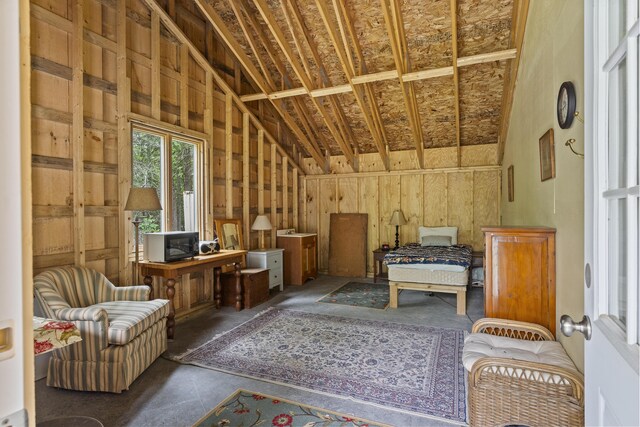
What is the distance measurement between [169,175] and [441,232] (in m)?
4.71

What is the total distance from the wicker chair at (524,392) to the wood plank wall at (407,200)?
4588 mm

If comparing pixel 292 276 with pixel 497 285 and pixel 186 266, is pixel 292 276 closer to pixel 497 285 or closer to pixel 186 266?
pixel 186 266

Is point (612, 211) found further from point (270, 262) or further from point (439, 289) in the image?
point (270, 262)

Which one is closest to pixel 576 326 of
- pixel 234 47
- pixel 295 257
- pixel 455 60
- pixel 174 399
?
pixel 174 399

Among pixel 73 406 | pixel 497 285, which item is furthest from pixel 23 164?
pixel 497 285

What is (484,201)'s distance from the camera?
6109mm

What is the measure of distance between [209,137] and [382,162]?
11.9ft

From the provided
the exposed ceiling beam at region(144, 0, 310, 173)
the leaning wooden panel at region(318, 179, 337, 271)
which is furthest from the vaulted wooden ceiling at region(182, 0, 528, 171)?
the leaning wooden panel at region(318, 179, 337, 271)

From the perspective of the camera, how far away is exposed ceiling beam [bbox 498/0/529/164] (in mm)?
3350

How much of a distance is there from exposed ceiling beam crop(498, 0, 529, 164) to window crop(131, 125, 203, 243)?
409 cm

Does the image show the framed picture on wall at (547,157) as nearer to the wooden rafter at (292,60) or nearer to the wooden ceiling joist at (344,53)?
the wooden ceiling joist at (344,53)

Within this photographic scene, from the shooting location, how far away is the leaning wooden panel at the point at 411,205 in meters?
6.52

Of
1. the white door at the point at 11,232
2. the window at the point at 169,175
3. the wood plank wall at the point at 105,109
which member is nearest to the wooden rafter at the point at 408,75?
the wood plank wall at the point at 105,109

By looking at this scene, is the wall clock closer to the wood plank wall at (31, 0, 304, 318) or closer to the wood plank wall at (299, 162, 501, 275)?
the wood plank wall at (31, 0, 304, 318)
